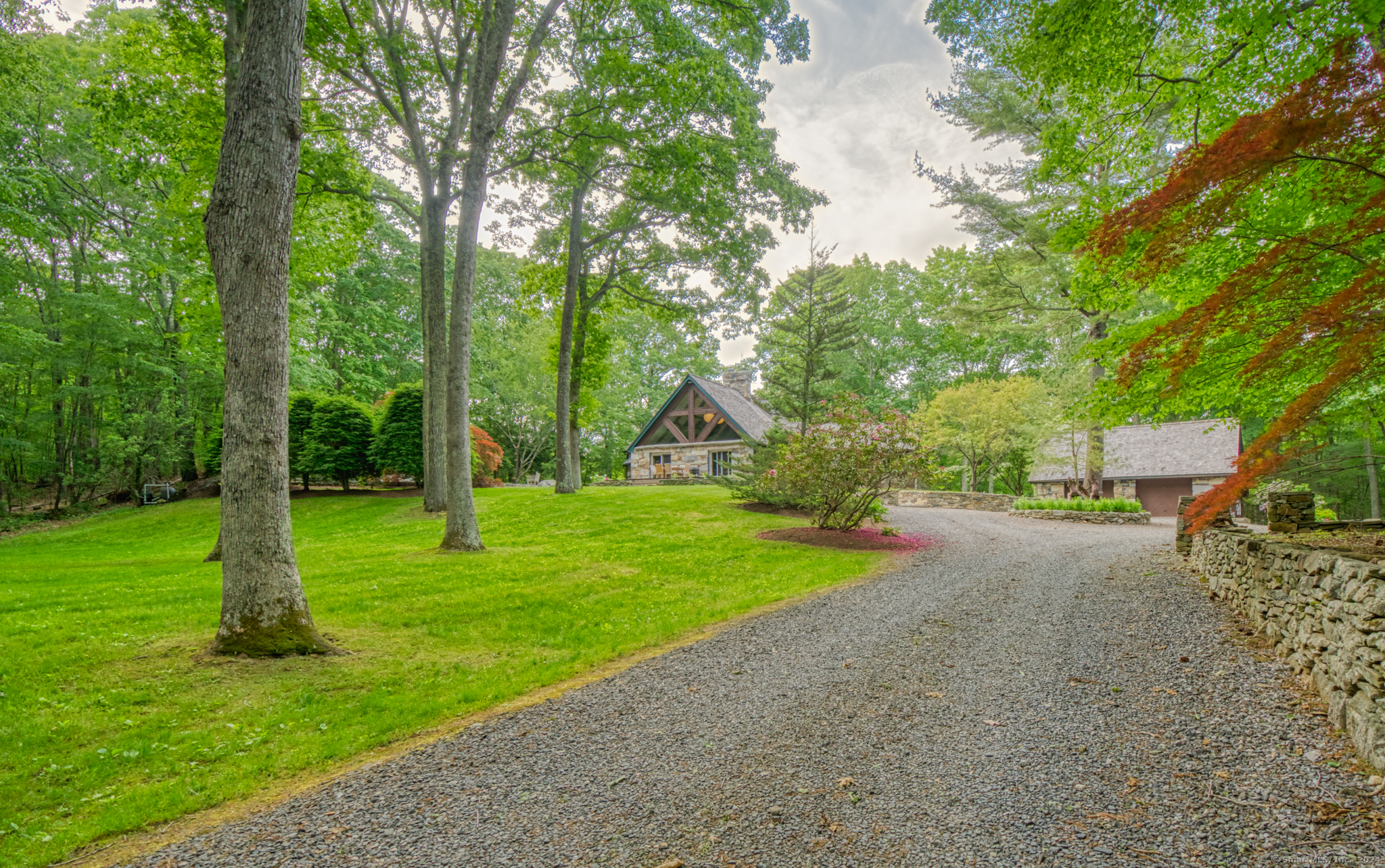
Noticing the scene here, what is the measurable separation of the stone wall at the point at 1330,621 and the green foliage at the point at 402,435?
1850 cm

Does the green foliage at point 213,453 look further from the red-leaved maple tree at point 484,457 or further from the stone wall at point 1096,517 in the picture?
the stone wall at point 1096,517

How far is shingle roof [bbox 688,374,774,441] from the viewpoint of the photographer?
25.7 meters

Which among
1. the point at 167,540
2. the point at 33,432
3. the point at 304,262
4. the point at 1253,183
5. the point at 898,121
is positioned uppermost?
the point at 898,121

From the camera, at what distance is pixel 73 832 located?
2.46m

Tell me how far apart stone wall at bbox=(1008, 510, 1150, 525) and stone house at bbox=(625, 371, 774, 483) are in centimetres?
1184

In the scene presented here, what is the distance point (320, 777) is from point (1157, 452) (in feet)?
99.0

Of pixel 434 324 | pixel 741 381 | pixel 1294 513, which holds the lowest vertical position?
pixel 1294 513

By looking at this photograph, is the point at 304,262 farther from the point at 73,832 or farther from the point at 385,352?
the point at 385,352

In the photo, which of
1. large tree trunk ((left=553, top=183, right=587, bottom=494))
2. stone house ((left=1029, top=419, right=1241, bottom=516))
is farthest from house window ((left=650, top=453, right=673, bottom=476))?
stone house ((left=1029, top=419, right=1241, bottom=516))

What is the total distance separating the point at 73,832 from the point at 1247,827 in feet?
16.9

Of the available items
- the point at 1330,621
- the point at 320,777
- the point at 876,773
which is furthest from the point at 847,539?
the point at 320,777

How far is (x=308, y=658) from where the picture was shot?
14.4ft

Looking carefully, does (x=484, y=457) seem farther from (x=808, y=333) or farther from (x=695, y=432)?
(x=808, y=333)

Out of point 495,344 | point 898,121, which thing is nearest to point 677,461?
point 495,344
